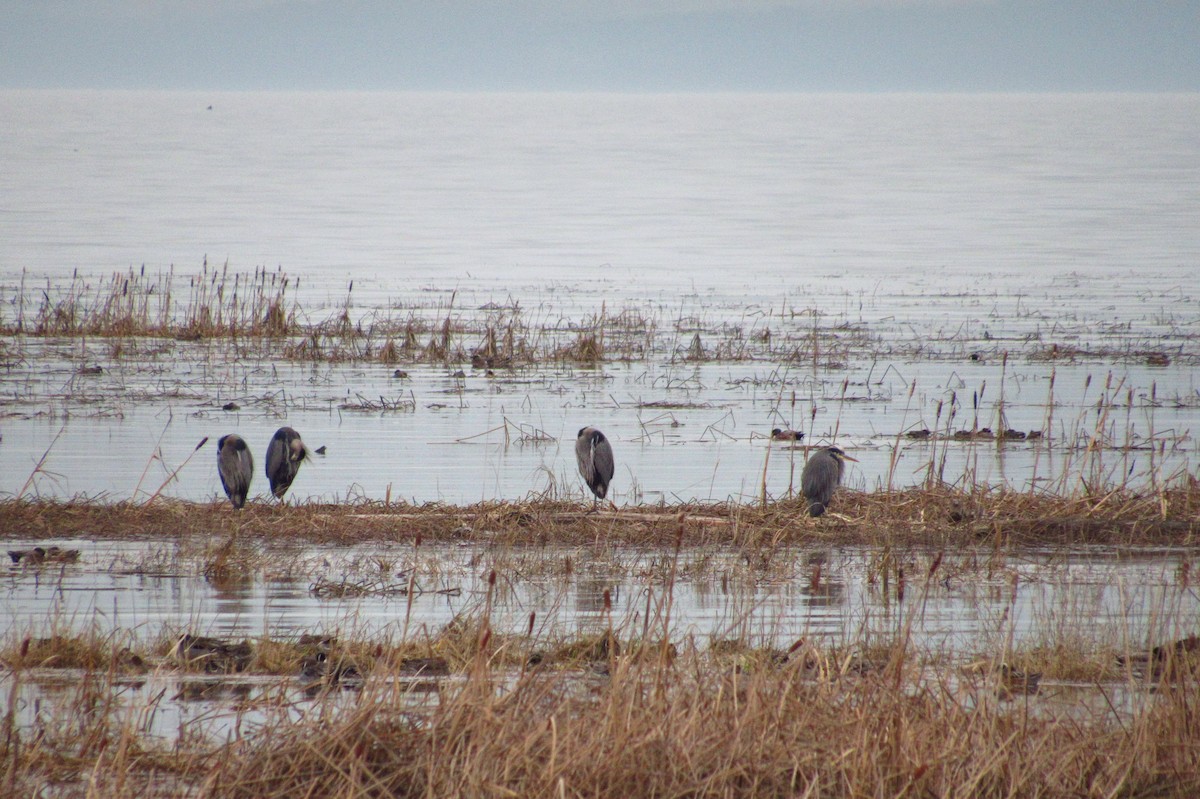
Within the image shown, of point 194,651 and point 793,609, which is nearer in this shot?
point 194,651

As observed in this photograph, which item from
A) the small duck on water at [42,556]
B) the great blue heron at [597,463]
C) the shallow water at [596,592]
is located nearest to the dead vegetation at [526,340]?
the great blue heron at [597,463]

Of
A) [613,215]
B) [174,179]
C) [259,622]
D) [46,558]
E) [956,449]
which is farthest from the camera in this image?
[174,179]

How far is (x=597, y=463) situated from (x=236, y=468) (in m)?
2.59

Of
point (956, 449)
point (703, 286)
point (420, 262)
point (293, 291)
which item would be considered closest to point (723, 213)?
point (420, 262)

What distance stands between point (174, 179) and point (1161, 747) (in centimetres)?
8511

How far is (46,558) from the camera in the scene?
27.1 ft

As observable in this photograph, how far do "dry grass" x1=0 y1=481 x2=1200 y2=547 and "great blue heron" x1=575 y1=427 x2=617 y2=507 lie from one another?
594mm

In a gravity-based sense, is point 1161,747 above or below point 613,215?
below

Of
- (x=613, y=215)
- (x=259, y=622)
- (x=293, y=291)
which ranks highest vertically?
(x=613, y=215)

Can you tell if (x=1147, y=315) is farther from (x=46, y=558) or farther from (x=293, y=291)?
(x=46, y=558)

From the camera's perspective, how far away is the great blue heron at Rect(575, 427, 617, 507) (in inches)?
407

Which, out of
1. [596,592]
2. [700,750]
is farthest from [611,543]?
[700,750]

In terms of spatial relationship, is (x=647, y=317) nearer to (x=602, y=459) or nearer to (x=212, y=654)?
(x=602, y=459)

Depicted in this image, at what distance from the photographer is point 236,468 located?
9836 millimetres
